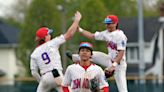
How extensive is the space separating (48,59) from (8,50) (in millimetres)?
54434

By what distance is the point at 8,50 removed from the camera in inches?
2756

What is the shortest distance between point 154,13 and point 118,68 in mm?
76072

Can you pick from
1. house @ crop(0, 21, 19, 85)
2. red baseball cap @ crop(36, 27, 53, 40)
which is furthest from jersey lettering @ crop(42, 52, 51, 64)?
house @ crop(0, 21, 19, 85)

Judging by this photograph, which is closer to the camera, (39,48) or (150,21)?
(39,48)

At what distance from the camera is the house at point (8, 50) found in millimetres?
67938

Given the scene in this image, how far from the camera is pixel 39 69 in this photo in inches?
651

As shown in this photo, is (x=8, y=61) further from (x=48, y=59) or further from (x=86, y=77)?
(x=86, y=77)

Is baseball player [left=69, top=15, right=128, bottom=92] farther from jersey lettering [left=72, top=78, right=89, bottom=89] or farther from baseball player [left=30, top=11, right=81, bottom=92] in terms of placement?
jersey lettering [left=72, top=78, right=89, bottom=89]

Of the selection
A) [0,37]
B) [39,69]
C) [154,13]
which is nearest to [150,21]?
[0,37]

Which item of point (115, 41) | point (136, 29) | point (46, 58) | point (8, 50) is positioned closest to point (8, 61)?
point (8, 50)

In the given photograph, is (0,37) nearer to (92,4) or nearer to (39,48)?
(92,4)

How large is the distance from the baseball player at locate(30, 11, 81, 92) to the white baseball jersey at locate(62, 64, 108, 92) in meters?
2.04

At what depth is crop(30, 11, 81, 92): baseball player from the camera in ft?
51.6

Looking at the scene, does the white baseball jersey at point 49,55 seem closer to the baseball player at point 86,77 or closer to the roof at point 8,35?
the baseball player at point 86,77
